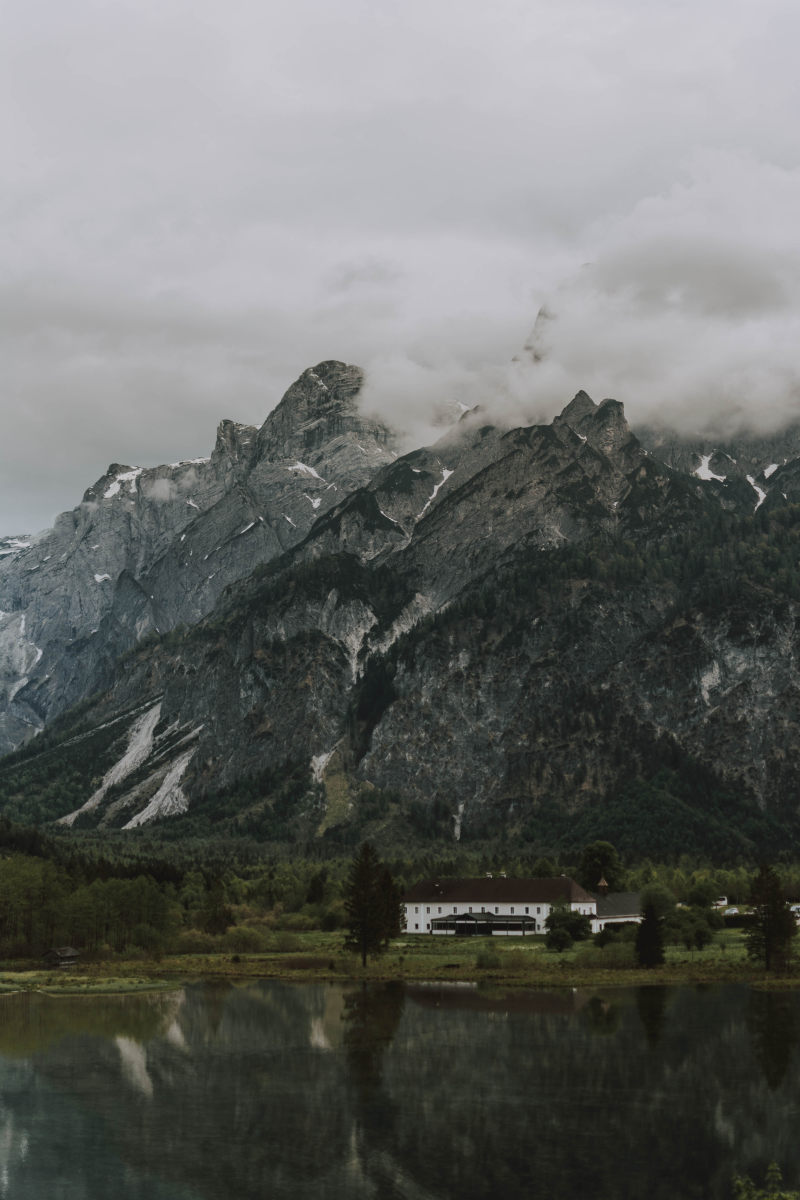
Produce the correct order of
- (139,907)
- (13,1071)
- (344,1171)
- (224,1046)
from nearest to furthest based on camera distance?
(344,1171)
(13,1071)
(224,1046)
(139,907)

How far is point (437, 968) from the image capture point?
12862 centimetres

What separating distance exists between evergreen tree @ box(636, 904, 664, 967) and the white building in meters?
41.6

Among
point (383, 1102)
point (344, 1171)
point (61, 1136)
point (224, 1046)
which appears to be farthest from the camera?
point (224, 1046)

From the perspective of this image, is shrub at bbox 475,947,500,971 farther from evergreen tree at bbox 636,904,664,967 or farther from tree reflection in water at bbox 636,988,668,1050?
tree reflection in water at bbox 636,988,668,1050

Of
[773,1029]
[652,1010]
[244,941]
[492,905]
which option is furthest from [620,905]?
[773,1029]

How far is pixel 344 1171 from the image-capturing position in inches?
2010

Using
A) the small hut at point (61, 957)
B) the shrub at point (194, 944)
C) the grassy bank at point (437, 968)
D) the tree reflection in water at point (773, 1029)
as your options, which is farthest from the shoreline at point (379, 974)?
the shrub at point (194, 944)

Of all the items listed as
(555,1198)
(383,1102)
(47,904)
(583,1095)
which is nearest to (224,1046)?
(383,1102)

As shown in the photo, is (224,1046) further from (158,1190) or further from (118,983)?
(118,983)

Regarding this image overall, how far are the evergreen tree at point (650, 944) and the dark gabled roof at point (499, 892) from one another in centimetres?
4576

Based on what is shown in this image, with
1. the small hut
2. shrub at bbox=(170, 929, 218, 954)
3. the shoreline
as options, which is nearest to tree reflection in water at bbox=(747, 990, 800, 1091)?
the shoreline

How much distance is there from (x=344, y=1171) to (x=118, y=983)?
76379 millimetres

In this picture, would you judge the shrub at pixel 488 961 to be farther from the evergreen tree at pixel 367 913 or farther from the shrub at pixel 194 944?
the shrub at pixel 194 944

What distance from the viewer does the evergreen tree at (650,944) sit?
123875 millimetres
